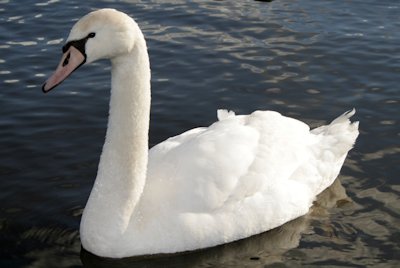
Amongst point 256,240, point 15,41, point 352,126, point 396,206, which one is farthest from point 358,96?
point 15,41

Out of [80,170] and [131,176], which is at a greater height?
[131,176]

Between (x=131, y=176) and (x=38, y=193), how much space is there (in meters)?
1.81

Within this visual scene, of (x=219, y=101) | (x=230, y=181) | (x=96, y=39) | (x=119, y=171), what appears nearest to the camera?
(x=96, y=39)

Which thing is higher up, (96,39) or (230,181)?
(96,39)

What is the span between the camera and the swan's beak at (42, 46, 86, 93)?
6926 mm

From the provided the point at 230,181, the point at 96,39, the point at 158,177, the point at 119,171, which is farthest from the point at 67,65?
the point at 230,181

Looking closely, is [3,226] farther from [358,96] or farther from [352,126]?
[358,96]

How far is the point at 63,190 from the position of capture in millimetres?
8977

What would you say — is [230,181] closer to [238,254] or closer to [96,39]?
[238,254]

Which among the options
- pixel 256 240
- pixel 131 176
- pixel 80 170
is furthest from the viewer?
pixel 80 170

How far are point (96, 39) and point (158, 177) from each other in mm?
1608

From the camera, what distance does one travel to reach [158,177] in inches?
308

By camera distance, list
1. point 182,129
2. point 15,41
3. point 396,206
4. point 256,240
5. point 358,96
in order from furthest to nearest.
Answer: point 15,41 < point 358,96 < point 182,129 < point 396,206 < point 256,240

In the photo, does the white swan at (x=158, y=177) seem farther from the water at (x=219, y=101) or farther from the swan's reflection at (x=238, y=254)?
the water at (x=219, y=101)
